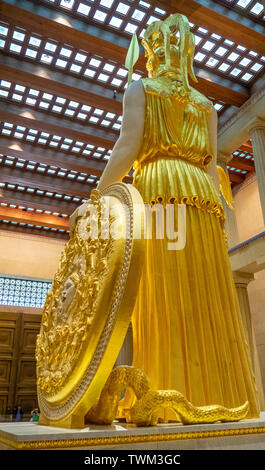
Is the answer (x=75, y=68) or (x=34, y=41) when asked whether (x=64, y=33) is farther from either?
(x=75, y=68)

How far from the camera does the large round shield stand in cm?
150

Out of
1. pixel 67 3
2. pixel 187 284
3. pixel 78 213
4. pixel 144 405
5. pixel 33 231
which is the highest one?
pixel 33 231

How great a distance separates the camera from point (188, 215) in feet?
7.77

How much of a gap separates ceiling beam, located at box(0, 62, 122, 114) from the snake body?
32.1ft

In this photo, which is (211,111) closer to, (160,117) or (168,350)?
(160,117)

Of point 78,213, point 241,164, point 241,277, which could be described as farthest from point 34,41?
point 78,213

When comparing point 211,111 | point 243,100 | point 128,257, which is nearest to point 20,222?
point 243,100

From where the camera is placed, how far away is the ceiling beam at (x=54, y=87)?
32.3 ft

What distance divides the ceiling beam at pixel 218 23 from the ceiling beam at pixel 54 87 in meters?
2.97

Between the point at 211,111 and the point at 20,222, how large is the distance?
14399mm

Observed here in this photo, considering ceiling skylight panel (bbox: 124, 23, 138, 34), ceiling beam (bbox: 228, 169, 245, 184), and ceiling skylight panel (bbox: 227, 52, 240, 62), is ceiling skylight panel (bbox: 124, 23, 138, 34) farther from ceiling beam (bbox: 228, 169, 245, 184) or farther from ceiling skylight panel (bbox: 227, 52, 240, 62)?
ceiling beam (bbox: 228, 169, 245, 184)

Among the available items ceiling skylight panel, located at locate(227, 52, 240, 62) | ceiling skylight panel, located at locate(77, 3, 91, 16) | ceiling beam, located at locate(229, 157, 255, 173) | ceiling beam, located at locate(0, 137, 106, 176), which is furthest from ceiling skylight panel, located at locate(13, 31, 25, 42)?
ceiling beam, located at locate(229, 157, 255, 173)

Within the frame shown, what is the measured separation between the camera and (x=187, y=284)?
7.07ft

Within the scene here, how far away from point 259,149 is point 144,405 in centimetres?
992
